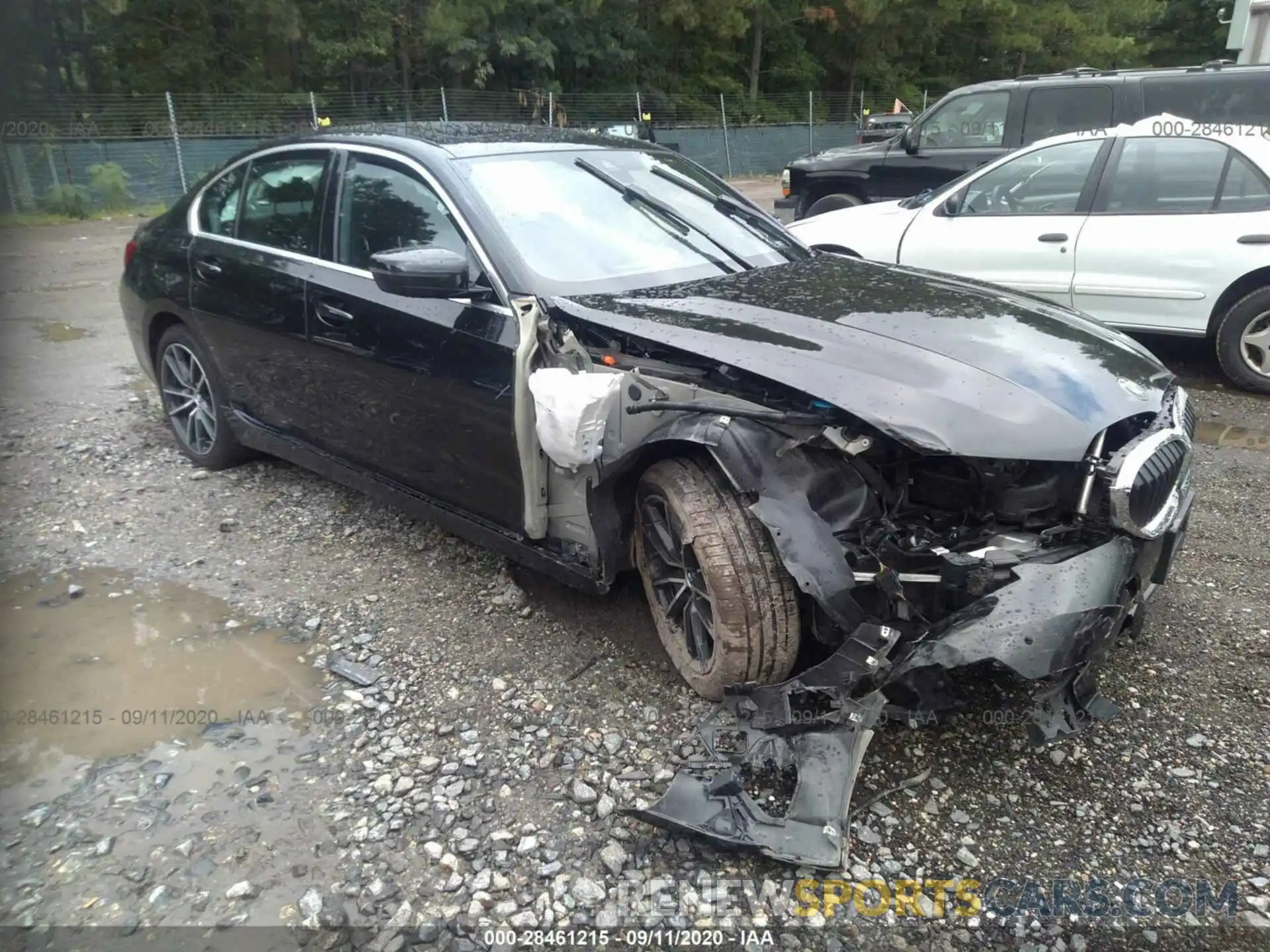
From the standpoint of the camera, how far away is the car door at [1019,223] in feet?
20.5

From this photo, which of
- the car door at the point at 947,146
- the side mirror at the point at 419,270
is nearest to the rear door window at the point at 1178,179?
the car door at the point at 947,146

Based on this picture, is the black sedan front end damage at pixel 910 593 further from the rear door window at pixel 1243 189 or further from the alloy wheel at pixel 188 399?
the rear door window at pixel 1243 189

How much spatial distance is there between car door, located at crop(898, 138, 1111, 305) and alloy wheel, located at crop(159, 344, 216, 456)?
4.67 meters

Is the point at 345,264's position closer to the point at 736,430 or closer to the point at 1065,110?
the point at 736,430

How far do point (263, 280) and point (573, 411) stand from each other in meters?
2.02

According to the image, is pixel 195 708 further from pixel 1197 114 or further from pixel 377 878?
pixel 1197 114

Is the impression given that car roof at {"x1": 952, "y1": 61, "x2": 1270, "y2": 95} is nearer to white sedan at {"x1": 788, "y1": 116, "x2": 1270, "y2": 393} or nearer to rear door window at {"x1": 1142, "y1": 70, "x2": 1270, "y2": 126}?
rear door window at {"x1": 1142, "y1": 70, "x2": 1270, "y2": 126}

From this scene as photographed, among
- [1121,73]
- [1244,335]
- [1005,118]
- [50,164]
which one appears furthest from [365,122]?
[1244,335]

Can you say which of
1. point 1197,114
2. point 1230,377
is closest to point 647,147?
point 1230,377

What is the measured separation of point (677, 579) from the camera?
299cm

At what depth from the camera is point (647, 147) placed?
4.25m

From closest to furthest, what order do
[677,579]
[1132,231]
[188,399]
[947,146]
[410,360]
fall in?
[677,579] < [410,360] < [188,399] < [1132,231] < [947,146]

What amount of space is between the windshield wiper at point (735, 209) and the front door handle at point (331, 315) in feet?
4.66

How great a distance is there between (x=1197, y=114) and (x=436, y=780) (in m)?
8.12
